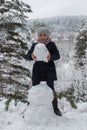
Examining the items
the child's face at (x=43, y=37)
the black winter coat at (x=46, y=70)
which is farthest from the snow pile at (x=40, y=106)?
the child's face at (x=43, y=37)

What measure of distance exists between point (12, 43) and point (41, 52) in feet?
48.2

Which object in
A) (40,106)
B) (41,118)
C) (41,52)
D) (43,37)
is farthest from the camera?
(43,37)

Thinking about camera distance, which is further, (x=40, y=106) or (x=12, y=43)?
(x=12, y=43)

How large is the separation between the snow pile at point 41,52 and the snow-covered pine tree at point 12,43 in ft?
44.7

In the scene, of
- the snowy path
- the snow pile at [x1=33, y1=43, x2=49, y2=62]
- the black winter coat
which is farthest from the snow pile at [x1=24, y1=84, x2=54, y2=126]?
the snow pile at [x1=33, y1=43, x2=49, y2=62]

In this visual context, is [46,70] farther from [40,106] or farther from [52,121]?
[52,121]

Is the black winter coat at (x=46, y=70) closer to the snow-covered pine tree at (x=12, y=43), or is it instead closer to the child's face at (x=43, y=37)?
the child's face at (x=43, y=37)

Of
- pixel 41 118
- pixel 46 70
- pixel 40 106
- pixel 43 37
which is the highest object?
pixel 43 37

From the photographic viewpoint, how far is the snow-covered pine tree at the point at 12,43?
22270mm

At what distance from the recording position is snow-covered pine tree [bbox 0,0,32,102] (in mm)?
22270

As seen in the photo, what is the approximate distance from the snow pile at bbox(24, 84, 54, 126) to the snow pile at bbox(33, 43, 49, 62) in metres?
0.61

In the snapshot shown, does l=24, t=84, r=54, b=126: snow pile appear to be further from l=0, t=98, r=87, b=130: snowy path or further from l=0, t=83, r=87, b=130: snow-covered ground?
l=0, t=98, r=87, b=130: snowy path

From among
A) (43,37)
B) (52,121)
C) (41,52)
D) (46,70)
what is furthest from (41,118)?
(43,37)

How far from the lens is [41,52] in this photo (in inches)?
324
